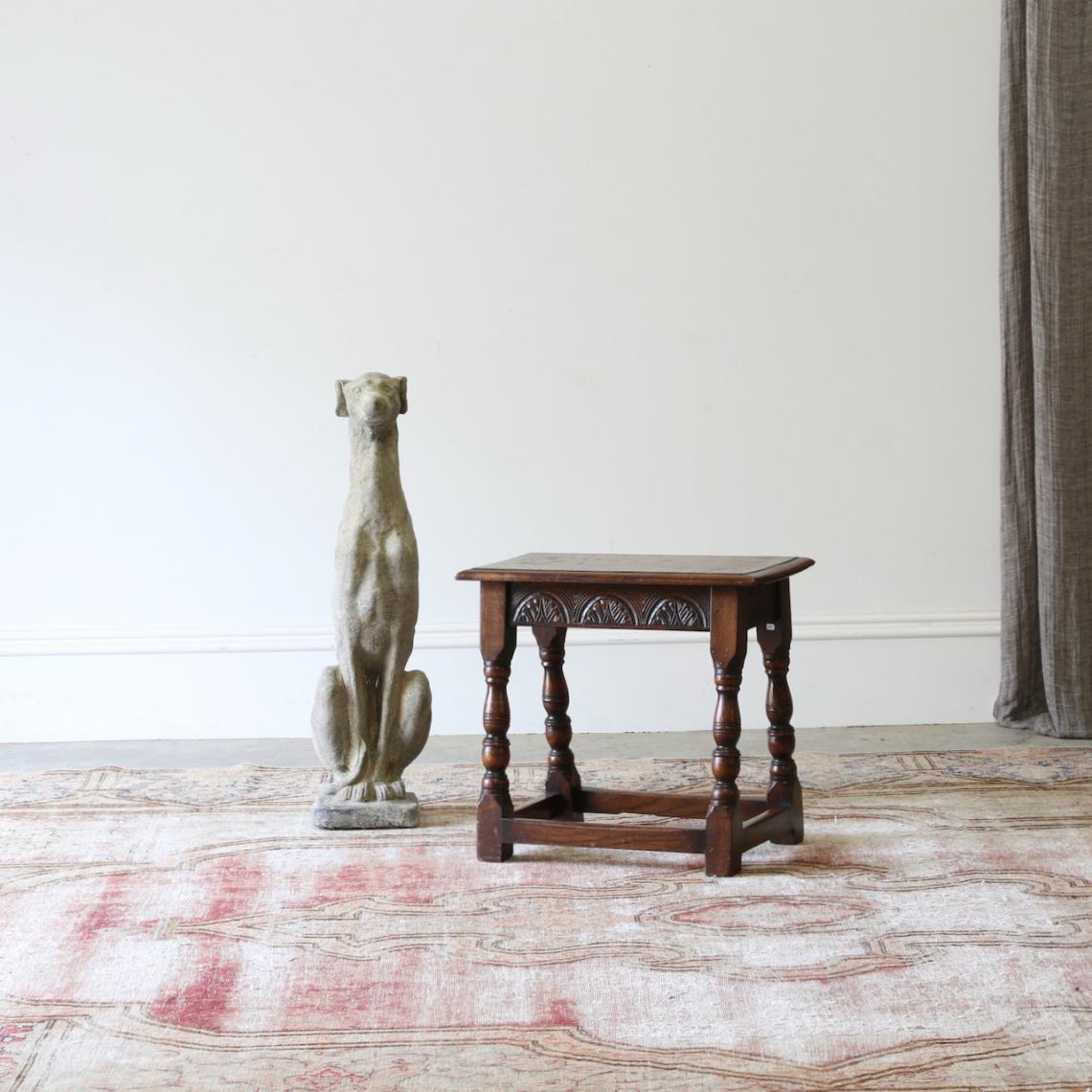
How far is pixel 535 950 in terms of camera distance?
2.61 meters

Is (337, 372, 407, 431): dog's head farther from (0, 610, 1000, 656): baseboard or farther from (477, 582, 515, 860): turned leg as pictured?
(0, 610, 1000, 656): baseboard

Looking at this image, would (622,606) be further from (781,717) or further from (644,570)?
(781,717)

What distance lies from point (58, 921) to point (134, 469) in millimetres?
2177

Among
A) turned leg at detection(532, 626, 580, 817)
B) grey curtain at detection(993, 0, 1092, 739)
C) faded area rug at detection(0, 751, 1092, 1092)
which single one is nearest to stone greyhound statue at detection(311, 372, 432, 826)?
faded area rug at detection(0, 751, 1092, 1092)

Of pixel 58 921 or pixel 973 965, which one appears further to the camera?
pixel 58 921

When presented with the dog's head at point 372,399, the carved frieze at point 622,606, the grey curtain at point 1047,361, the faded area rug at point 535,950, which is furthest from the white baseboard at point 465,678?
the carved frieze at point 622,606

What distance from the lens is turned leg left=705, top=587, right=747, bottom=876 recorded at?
3.01 m

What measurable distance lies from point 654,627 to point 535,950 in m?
0.76

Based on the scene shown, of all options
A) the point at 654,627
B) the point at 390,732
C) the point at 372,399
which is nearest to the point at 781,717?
the point at 654,627

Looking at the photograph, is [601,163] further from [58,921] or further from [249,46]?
[58,921]

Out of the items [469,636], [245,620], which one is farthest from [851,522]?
[245,620]

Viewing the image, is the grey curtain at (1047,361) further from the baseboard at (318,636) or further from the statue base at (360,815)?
the statue base at (360,815)

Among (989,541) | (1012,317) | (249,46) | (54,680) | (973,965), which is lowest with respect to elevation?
(973,965)

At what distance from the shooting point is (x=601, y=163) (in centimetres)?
467
